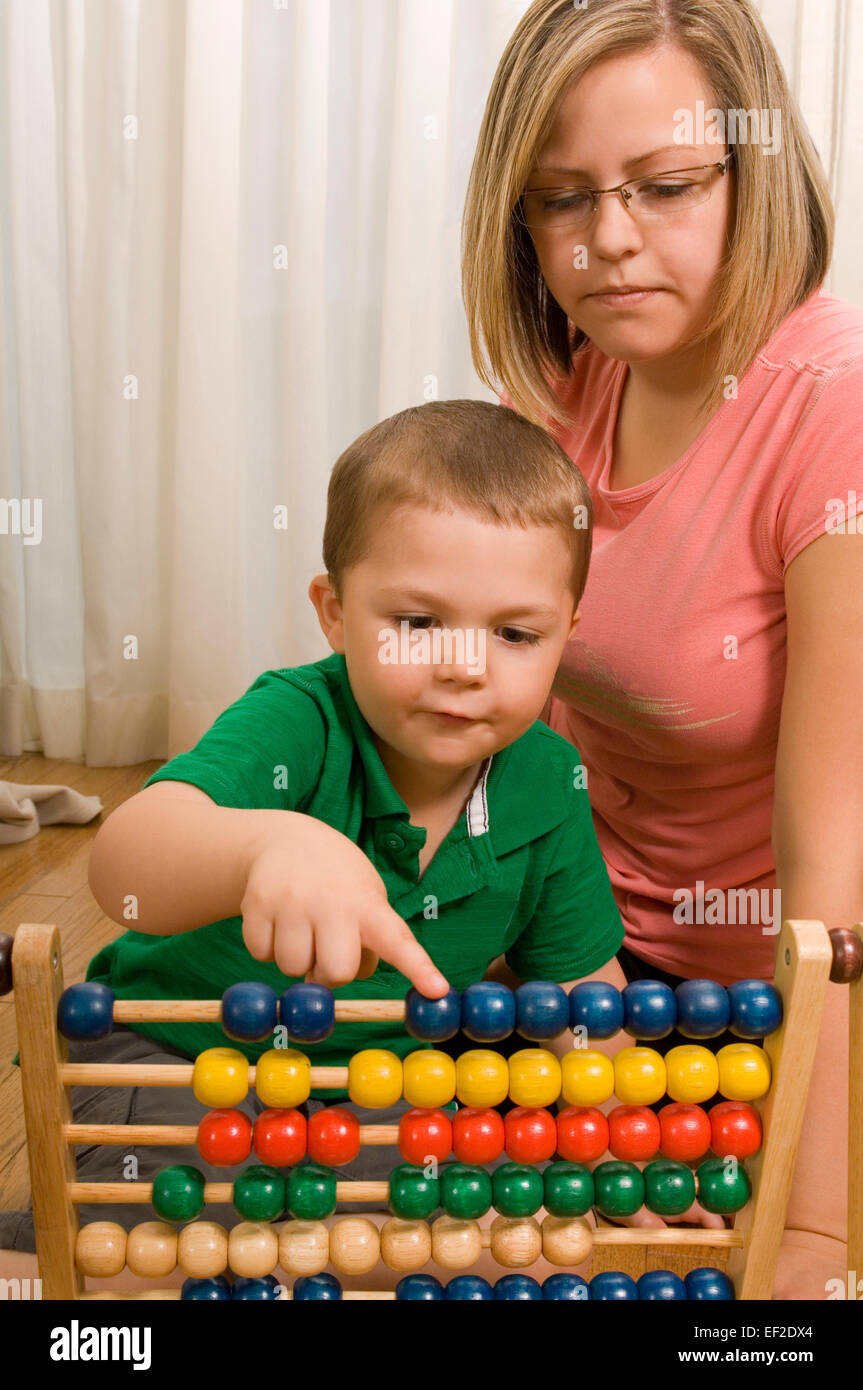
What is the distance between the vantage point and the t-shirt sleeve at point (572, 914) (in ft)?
3.37

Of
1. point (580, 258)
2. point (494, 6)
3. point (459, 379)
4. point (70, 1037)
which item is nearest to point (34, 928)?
point (70, 1037)

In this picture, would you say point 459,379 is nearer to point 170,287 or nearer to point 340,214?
point 340,214

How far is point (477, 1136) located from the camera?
75 centimetres

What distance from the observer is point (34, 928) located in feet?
2.27

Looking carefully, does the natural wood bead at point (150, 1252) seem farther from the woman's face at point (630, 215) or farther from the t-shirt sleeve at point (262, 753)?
the woman's face at point (630, 215)

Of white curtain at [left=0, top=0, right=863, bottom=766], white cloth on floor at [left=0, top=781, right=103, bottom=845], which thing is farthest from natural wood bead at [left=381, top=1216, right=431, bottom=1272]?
white curtain at [left=0, top=0, right=863, bottom=766]

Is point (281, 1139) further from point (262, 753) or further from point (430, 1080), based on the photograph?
point (262, 753)

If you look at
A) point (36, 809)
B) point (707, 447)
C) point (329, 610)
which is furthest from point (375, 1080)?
point (36, 809)

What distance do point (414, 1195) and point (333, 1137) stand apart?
0.07 meters

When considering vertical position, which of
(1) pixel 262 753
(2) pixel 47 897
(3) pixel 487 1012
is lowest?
(2) pixel 47 897

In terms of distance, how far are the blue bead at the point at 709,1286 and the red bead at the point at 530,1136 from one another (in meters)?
0.13

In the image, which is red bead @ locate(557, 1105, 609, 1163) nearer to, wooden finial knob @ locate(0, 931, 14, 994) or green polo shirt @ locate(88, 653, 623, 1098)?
green polo shirt @ locate(88, 653, 623, 1098)

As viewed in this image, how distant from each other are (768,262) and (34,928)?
0.76 m

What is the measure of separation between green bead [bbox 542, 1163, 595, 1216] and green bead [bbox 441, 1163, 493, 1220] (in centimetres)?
4
